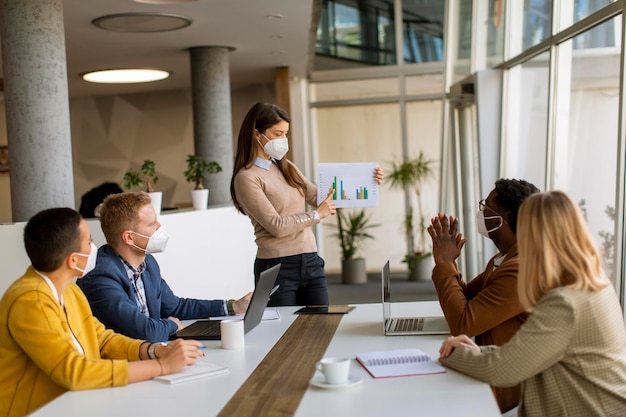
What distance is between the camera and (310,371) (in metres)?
2.42

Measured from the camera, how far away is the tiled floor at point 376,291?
949 cm

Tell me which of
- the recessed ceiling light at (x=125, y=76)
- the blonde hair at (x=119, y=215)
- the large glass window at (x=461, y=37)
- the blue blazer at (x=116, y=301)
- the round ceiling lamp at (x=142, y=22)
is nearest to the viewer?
the blue blazer at (x=116, y=301)

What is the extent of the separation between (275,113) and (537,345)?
220cm

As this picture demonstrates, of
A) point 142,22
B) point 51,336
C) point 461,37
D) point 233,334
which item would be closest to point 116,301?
point 233,334

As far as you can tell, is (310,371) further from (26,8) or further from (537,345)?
(26,8)

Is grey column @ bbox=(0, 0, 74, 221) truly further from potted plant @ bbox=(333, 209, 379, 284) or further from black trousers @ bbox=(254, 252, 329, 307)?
potted plant @ bbox=(333, 209, 379, 284)

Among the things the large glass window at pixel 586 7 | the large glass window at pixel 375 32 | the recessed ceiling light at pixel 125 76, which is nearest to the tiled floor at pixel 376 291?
the large glass window at pixel 375 32

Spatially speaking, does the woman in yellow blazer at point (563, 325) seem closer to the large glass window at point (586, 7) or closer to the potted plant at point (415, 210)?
the large glass window at point (586, 7)

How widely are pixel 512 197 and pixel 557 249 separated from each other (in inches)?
28.0

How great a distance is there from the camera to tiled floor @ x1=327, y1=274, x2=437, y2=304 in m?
9.49

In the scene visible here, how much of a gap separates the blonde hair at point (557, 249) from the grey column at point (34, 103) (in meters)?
3.90

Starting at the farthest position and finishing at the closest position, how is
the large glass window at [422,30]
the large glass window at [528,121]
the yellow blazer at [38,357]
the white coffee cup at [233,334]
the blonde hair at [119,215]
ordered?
the large glass window at [422,30]
the large glass window at [528,121]
the blonde hair at [119,215]
the white coffee cup at [233,334]
the yellow blazer at [38,357]

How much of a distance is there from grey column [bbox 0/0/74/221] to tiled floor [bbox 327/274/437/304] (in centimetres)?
470

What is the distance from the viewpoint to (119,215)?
9.98 ft
